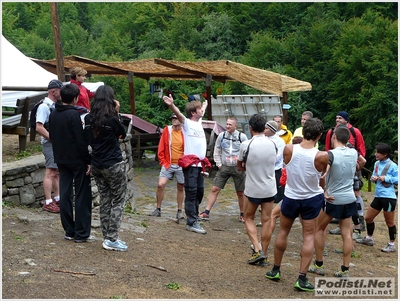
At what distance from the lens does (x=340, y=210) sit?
705 cm

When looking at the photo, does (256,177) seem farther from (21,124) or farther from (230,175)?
(21,124)

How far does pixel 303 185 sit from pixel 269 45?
102 feet

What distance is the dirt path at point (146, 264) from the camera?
18.8ft

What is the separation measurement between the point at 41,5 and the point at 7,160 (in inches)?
2047

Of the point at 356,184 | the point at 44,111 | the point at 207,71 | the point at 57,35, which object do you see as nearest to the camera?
the point at 44,111

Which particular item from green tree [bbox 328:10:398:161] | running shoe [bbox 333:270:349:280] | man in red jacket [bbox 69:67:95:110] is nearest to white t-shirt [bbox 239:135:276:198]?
running shoe [bbox 333:270:349:280]

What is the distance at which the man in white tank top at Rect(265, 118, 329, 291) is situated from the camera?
20.8 ft

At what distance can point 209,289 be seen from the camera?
6113 millimetres

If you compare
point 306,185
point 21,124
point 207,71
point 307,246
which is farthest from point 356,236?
point 207,71

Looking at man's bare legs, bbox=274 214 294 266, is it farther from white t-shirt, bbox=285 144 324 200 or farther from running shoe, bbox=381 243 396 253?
running shoe, bbox=381 243 396 253

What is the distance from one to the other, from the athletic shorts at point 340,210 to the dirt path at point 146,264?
28.8 inches

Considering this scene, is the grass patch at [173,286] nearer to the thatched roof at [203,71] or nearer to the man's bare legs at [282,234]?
the man's bare legs at [282,234]

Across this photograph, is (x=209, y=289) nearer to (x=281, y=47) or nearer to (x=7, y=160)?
(x=7, y=160)

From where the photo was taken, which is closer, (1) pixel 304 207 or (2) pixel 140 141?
(1) pixel 304 207
